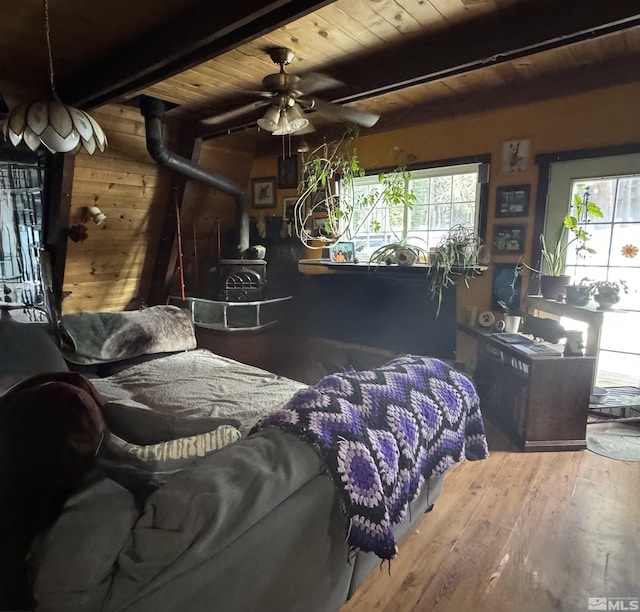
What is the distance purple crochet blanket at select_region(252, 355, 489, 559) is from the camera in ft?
3.68

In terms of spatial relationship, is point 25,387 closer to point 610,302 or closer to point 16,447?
point 16,447

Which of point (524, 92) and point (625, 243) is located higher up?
point (524, 92)

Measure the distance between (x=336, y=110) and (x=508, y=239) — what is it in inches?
64.7

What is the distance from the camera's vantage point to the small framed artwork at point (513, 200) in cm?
309

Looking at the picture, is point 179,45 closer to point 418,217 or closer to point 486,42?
point 486,42

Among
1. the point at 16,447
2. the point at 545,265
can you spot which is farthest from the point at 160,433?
the point at 545,265

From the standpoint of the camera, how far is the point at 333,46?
7.68 ft

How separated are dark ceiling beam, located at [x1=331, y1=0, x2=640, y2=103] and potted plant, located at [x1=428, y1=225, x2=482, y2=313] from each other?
1242 mm

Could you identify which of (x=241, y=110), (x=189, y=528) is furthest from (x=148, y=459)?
(x=241, y=110)

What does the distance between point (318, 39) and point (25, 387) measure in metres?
2.16

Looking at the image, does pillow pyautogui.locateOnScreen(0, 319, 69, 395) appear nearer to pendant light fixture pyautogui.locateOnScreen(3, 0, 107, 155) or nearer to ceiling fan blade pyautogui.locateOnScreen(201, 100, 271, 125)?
pendant light fixture pyautogui.locateOnScreen(3, 0, 107, 155)

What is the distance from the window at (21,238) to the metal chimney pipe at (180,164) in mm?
933

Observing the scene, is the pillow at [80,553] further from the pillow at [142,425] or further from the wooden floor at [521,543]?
the wooden floor at [521,543]

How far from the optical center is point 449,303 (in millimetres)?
3490
